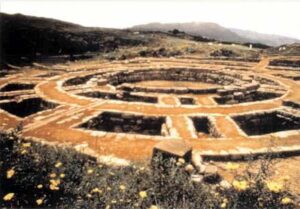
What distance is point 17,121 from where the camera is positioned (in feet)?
33.7

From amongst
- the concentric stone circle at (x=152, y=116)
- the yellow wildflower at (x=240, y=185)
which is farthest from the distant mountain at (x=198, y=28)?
the yellow wildflower at (x=240, y=185)

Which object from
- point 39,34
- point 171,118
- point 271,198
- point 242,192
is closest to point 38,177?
point 242,192

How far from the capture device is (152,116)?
434 inches

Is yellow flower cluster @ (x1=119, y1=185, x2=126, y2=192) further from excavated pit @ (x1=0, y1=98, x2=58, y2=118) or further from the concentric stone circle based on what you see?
excavated pit @ (x1=0, y1=98, x2=58, y2=118)

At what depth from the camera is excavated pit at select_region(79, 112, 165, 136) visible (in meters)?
11.0

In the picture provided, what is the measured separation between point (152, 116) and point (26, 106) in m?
5.59

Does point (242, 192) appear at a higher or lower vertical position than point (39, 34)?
lower

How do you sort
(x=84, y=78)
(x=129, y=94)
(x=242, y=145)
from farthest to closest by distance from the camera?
(x=84, y=78)
(x=129, y=94)
(x=242, y=145)

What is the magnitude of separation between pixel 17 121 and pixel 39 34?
19568 millimetres

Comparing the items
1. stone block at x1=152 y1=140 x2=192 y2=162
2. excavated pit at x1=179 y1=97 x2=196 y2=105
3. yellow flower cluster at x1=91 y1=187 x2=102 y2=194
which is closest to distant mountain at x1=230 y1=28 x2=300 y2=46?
excavated pit at x1=179 y1=97 x2=196 y2=105

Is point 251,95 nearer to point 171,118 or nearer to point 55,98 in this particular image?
point 171,118

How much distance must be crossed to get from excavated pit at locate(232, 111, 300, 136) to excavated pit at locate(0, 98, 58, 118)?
22.7 ft

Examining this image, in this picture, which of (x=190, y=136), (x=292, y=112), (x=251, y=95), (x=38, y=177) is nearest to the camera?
(x=38, y=177)

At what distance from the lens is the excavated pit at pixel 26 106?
1302 cm
